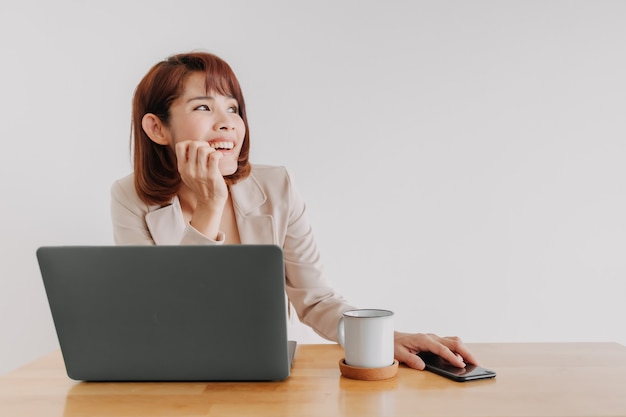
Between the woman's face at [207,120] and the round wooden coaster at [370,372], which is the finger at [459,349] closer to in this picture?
the round wooden coaster at [370,372]

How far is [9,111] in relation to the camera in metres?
2.48

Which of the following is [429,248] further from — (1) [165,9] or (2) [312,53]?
(1) [165,9]

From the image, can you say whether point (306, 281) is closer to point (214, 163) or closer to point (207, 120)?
point (214, 163)

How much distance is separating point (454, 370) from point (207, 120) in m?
1.00

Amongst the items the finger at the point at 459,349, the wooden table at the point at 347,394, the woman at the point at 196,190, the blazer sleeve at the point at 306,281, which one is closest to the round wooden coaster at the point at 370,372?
the wooden table at the point at 347,394

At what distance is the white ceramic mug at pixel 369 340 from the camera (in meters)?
1.08

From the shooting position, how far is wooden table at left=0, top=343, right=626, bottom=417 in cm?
91

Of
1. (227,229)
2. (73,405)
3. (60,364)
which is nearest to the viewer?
(73,405)

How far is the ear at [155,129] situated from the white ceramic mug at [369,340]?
98 cm

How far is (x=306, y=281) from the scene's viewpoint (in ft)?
5.74

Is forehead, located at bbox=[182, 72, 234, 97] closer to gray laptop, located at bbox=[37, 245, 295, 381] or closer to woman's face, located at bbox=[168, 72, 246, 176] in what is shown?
woman's face, located at bbox=[168, 72, 246, 176]

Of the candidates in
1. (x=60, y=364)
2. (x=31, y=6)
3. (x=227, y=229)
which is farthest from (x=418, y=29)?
(x=60, y=364)

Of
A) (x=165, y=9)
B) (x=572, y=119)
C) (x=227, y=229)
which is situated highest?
(x=165, y=9)

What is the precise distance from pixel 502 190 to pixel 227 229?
126cm
